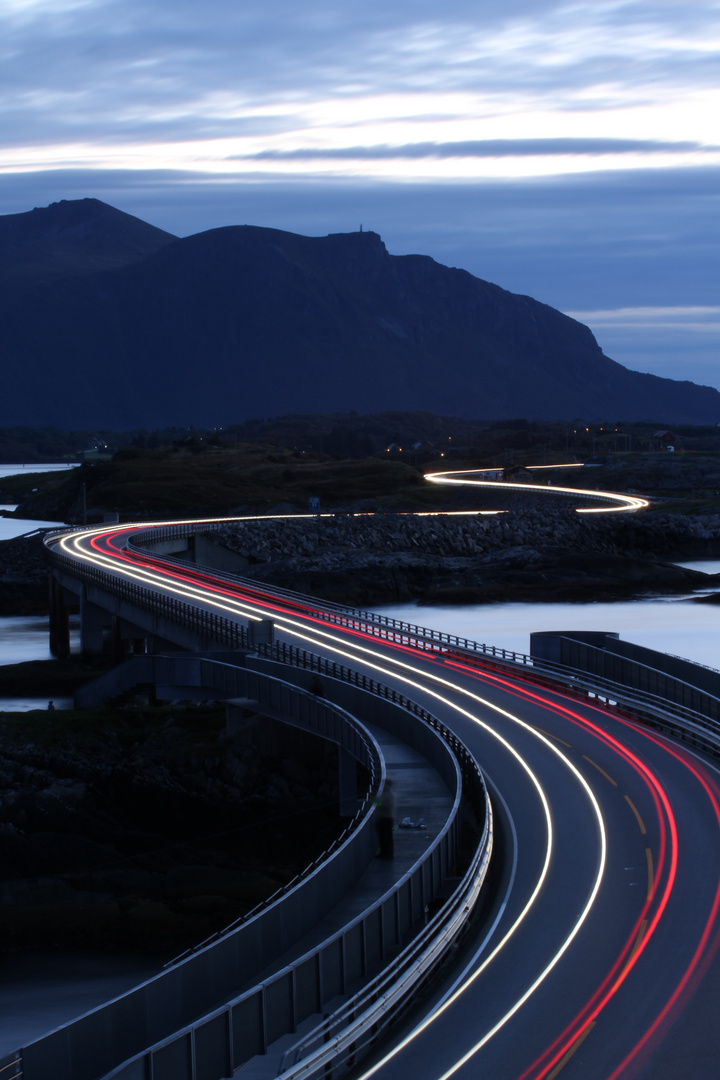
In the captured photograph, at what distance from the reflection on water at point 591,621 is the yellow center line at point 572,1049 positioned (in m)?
60.2

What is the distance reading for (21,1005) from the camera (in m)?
29.4

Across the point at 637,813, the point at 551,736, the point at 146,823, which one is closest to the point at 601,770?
the point at 637,813

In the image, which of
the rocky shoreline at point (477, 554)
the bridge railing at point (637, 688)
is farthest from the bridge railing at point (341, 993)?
the rocky shoreline at point (477, 554)

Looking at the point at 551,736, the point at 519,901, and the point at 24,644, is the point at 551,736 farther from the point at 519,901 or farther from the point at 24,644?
the point at 24,644

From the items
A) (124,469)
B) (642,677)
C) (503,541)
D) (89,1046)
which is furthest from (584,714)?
(124,469)

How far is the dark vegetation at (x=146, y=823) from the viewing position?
32969 millimetres

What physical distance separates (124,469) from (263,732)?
13689cm

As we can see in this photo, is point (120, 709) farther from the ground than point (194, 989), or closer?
closer

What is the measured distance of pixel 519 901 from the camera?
23031mm

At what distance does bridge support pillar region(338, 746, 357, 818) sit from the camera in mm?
38719

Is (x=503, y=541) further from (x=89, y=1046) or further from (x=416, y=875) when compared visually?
(x=89, y=1046)

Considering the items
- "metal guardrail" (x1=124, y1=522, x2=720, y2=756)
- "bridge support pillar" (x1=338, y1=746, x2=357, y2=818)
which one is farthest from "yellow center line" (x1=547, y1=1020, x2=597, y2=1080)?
"bridge support pillar" (x1=338, y1=746, x2=357, y2=818)

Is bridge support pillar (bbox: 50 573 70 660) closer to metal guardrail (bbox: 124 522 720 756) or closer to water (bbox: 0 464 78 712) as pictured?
water (bbox: 0 464 78 712)

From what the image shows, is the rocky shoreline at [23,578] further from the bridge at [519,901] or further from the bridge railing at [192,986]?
the bridge railing at [192,986]
